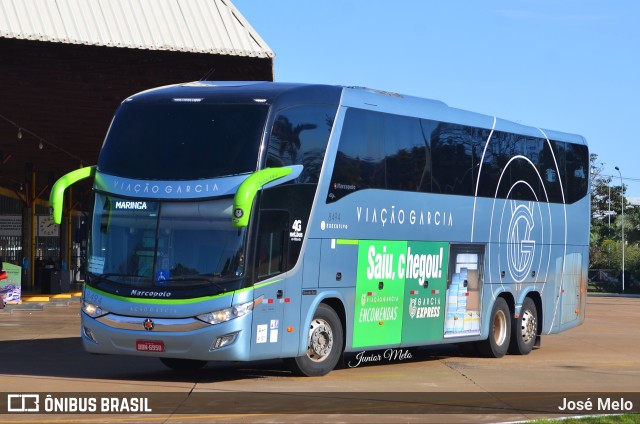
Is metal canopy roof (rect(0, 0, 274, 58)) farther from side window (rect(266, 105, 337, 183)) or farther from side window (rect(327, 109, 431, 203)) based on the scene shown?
side window (rect(266, 105, 337, 183))

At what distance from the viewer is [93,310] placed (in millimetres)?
15570

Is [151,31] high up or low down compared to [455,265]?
up

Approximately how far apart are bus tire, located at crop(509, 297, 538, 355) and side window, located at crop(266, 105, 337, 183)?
6.99 metres

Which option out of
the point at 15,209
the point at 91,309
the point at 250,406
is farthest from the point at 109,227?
the point at 15,209

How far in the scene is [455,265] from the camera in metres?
19.8

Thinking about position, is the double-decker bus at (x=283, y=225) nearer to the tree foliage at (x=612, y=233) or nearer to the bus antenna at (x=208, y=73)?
the bus antenna at (x=208, y=73)

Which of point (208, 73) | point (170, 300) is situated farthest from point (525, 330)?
point (170, 300)

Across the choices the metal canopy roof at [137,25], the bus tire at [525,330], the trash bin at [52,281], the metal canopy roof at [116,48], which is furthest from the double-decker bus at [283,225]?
the trash bin at [52,281]

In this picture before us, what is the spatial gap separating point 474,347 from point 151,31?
817 cm

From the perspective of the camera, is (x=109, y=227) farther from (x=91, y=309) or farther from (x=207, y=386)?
(x=207, y=386)

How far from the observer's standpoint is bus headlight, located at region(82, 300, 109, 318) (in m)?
15.5

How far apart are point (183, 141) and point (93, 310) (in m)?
2.45

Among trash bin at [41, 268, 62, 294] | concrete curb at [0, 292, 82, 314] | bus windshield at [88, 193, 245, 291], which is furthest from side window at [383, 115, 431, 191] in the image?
trash bin at [41, 268, 62, 294]

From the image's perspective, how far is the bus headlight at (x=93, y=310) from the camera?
50.8ft
